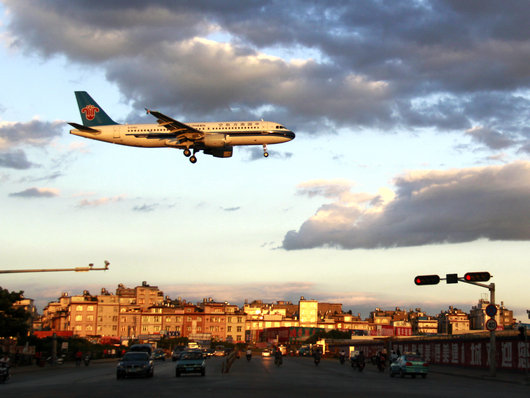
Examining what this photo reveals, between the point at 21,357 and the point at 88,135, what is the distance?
24.4m

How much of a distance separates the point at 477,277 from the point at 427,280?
305 cm

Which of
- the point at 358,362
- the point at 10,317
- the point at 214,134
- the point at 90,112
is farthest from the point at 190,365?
the point at 90,112

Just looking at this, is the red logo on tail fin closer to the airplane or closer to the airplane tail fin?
the airplane tail fin

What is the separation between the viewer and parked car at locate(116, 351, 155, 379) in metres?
38.0

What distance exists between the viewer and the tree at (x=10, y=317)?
230ft

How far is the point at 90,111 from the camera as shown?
8019cm

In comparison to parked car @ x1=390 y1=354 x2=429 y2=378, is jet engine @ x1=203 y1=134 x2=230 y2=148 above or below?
above

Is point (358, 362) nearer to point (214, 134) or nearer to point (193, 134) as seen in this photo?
point (214, 134)

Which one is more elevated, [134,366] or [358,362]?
[134,366]

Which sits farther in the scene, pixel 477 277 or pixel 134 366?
pixel 477 277

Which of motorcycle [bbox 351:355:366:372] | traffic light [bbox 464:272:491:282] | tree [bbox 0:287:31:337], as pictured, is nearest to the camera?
traffic light [bbox 464:272:491:282]

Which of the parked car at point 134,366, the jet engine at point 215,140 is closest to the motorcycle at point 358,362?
the parked car at point 134,366

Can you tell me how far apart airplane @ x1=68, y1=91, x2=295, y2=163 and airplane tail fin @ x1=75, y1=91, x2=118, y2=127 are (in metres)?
4.58

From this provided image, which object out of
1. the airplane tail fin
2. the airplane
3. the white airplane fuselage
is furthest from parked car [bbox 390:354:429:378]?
the airplane tail fin
